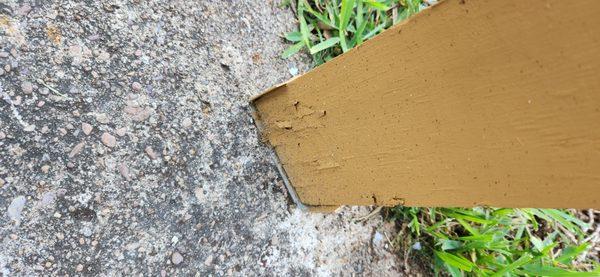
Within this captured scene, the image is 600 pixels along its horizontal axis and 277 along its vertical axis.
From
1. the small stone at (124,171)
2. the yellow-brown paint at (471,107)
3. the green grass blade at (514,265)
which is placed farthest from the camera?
the green grass blade at (514,265)

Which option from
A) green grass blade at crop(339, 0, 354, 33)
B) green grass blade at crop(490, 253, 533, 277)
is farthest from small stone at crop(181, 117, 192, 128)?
green grass blade at crop(490, 253, 533, 277)

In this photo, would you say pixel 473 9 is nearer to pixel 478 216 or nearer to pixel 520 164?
pixel 520 164

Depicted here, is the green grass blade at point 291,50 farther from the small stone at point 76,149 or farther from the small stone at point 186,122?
the small stone at point 76,149

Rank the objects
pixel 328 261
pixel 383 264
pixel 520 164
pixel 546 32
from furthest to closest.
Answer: pixel 383 264 → pixel 328 261 → pixel 520 164 → pixel 546 32

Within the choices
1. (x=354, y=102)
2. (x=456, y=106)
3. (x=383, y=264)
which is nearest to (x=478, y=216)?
(x=383, y=264)

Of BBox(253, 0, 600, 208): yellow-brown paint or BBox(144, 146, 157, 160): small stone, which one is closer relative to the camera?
BBox(253, 0, 600, 208): yellow-brown paint

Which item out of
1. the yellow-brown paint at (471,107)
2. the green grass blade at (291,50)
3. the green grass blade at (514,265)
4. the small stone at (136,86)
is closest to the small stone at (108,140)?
the small stone at (136,86)

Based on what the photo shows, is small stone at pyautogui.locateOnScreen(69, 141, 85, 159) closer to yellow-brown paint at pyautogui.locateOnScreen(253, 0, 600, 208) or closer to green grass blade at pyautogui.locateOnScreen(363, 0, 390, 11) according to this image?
yellow-brown paint at pyautogui.locateOnScreen(253, 0, 600, 208)
